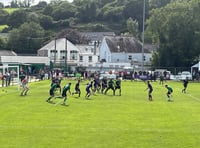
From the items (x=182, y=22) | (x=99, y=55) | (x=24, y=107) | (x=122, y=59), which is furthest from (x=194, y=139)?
(x=99, y=55)

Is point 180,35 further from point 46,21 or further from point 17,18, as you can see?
point 46,21

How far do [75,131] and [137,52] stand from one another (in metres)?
106

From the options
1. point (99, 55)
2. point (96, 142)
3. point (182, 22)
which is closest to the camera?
point (96, 142)

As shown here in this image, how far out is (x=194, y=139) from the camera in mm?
20125

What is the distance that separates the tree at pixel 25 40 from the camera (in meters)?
144

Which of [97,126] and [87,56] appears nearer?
[97,126]

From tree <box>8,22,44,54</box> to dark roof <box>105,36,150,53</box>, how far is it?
95.3 feet

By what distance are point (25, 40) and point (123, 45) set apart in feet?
109

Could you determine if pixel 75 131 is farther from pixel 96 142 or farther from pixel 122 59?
pixel 122 59

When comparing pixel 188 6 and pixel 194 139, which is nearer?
pixel 194 139

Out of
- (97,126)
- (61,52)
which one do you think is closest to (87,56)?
(61,52)

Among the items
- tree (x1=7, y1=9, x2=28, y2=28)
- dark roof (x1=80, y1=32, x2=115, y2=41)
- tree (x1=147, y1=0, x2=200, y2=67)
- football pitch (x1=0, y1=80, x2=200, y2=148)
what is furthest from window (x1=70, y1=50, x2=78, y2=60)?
football pitch (x1=0, y1=80, x2=200, y2=148)

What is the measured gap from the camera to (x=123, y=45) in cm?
12644

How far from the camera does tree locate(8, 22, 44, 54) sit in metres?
144
